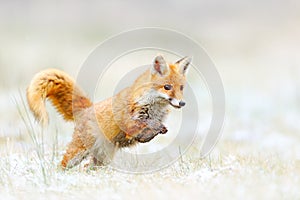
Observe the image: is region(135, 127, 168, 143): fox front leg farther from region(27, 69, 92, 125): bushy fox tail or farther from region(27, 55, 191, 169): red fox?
region(27, 69, 92, 125): bushy fox tail

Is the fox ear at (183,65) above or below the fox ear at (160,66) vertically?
above

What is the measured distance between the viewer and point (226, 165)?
662 cm

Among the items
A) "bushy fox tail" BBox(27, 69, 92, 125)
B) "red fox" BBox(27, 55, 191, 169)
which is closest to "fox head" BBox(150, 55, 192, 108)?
"red fox" BBox(27, 55, 191, 169)

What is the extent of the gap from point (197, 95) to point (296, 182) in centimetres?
950

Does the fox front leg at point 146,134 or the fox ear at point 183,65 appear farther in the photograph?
the fox ear at point 183,65

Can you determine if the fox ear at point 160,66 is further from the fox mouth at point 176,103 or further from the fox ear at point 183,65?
the fox mouth at point 176,103

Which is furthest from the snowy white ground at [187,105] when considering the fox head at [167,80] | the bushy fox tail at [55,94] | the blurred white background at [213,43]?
the fox head at [167,80]

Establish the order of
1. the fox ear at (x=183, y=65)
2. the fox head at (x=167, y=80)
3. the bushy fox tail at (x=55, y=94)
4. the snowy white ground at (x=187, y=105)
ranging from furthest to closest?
the fox ear at (x=183, y=65)
the bushy fox tail at (x=55, y=94)
the fox head at (x=167, y=80)
the snowy white ground at (x=187, y=105)

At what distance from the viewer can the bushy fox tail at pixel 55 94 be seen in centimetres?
691

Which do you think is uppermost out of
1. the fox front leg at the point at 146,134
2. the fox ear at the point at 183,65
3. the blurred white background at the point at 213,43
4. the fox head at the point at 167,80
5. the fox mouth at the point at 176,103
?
the blurred white background at the point at 213,43

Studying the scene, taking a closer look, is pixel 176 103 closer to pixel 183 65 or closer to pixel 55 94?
pixel 183 65

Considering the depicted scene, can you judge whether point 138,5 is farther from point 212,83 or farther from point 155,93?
point 155,93

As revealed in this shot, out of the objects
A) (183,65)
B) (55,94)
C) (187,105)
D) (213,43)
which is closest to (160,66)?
(183,65)

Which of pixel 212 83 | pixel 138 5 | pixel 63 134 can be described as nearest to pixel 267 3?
pixel 138 5
